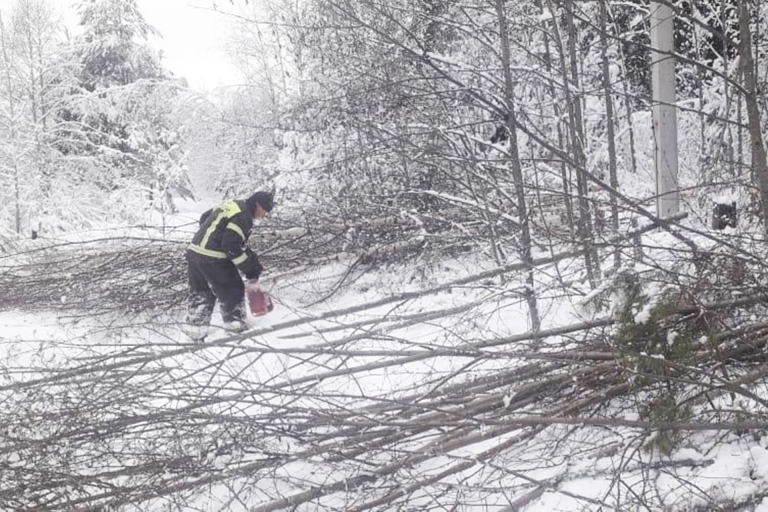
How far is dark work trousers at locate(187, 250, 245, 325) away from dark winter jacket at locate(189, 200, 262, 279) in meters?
0.10

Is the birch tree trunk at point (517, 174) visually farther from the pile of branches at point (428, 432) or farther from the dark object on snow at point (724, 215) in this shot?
the dark object on snow at point (724, 215)

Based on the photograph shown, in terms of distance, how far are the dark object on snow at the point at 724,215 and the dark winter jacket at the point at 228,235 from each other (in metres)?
4.17

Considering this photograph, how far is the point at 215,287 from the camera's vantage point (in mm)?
6359

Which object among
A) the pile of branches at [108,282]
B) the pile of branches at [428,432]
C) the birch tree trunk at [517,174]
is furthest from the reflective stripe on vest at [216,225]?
the birch tree trunk at [517,174]

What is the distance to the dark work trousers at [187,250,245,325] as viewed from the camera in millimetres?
6289

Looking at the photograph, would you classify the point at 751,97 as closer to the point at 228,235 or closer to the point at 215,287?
the point at 228,235

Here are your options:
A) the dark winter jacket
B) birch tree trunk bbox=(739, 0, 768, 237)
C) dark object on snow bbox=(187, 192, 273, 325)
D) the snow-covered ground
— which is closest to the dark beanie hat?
dark object on snow bbox=(187, 192, 273, 325)

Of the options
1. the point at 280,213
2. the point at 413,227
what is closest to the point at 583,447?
the point at 413,227

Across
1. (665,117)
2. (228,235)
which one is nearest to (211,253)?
(228,235)

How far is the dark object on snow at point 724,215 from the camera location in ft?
14.7

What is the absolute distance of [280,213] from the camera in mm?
8391

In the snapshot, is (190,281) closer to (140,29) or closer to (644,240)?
(644,240)

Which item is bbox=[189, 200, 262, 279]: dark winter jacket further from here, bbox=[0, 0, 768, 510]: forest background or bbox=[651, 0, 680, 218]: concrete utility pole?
bbox=[651, 0, 680, 218]: concrete utility pole

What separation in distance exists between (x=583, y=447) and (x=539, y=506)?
0.42 metres
